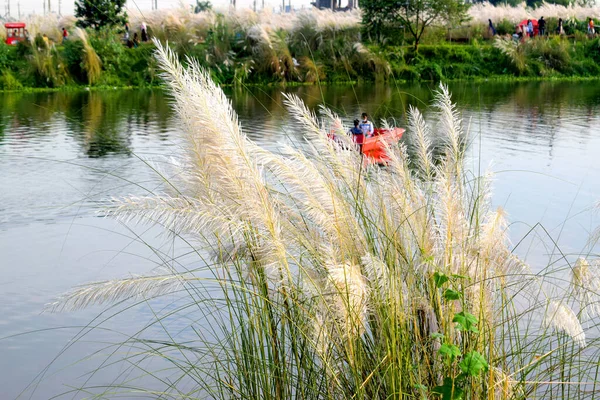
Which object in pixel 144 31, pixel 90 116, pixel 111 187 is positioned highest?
pixel 144 31

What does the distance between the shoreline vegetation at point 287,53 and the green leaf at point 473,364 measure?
25.5m

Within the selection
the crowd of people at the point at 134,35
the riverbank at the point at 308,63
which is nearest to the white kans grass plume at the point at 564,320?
the riverbank at the point at 308,63

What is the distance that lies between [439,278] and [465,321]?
0.58ft

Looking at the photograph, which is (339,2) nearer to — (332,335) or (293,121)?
(293,121)

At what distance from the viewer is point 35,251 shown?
10.1m

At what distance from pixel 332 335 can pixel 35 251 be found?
25.4 feet

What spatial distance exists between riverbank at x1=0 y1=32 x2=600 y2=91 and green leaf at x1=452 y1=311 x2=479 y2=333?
25104 mm

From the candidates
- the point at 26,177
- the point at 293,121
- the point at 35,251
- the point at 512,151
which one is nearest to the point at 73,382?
the point at 35,251

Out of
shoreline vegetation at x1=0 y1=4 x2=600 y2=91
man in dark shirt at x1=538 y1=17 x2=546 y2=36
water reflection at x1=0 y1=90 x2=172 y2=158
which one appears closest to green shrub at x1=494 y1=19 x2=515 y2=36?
shoreline vegetation at x1=0 y1=4 x2=600 y2=91

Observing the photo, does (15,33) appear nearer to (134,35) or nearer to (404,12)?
(134,35)

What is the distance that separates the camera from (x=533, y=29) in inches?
1655

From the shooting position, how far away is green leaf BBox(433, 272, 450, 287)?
2.97 meters

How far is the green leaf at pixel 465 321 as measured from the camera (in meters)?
2.92

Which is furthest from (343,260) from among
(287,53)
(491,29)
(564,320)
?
(491,29)
